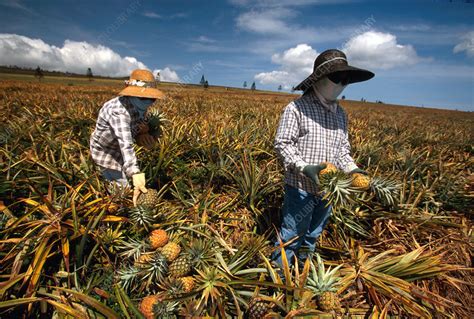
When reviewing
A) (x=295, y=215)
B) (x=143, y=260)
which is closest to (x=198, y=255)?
(x=143, y=260)

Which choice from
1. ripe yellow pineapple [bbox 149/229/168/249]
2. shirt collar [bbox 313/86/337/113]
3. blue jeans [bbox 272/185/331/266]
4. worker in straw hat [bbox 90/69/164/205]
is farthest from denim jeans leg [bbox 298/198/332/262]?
worker in straw hat [bbox 90/69/164/205]

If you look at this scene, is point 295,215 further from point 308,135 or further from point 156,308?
point 156,308

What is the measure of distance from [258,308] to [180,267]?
68 cm

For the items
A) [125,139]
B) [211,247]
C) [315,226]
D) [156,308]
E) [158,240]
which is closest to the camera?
[156,308]

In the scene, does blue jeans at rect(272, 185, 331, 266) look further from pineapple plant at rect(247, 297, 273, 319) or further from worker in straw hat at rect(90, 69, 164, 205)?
worker in straw hat at rect(90, 69, 164, 205)

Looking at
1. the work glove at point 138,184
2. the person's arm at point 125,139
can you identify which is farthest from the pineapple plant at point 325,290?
the person's arm at point 125,139

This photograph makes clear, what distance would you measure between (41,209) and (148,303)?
126 centimetres

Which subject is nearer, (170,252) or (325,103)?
(170,252)

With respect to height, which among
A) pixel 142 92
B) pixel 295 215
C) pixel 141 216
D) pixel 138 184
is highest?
pixel 142 92

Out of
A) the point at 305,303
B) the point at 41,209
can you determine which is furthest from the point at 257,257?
the point at 41,209

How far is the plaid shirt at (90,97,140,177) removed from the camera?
81.6 inches

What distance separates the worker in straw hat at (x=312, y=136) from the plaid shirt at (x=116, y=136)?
136 centimetres

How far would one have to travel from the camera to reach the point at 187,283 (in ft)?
5.79

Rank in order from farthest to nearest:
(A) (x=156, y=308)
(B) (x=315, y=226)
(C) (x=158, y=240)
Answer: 1. (B) (x=315, y=226)
2. (C) (x=158, y=240)
3. (A) (x=156, y=308)
